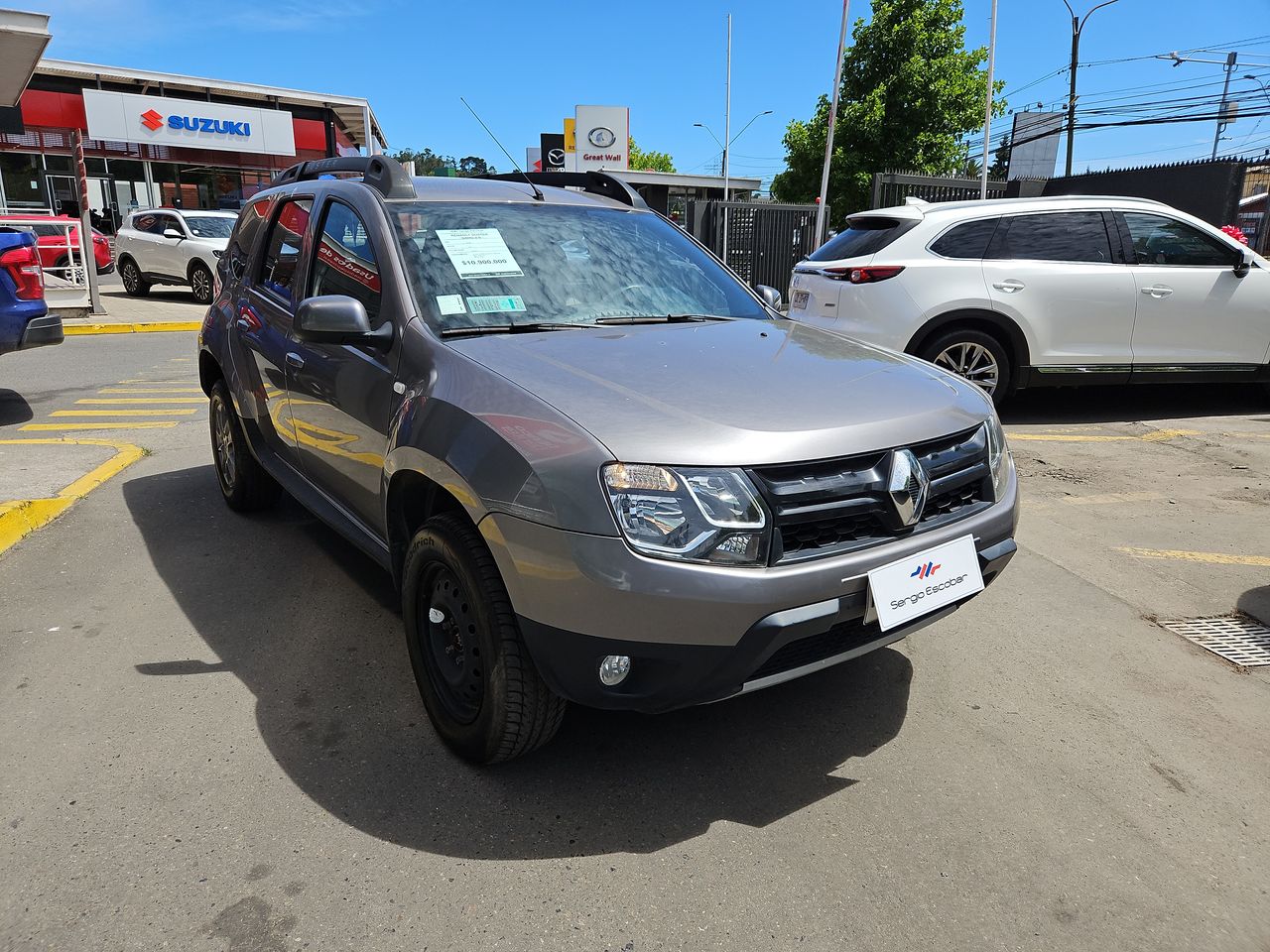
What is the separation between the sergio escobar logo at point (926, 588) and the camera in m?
2.37

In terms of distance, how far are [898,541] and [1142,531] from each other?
10.2 ft

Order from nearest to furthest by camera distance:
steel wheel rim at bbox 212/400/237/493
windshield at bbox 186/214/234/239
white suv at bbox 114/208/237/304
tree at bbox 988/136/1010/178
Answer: steel wheel rim at bbox 212/400/237/493, white suv at bbox 114/208/237/304, windshield at bbox 186/214/234/239, tree at bbox 988/136/1010/178

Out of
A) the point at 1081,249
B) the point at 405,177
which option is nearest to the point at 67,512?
the point at 405,177

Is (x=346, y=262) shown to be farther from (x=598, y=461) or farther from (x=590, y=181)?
(x=598, y=461)

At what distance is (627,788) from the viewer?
2586 mm

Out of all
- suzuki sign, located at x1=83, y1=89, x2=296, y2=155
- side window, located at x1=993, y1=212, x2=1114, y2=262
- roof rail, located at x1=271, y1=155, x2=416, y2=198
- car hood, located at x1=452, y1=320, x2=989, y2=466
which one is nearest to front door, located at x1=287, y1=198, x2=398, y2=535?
roof rail, located at x1=271, y1=155, x2=416, y2=198

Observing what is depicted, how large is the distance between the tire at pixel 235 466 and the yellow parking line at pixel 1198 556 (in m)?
4.41

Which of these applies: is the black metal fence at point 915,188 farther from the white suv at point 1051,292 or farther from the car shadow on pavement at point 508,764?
the car shadow on pavement at point 508,764

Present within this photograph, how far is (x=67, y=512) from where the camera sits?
5047 mm

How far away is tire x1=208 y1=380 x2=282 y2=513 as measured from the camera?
15.5 ft

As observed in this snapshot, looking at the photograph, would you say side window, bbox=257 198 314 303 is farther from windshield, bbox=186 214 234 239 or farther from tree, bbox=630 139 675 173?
tree, bbox=630 139 675 173

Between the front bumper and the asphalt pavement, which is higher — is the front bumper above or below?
above

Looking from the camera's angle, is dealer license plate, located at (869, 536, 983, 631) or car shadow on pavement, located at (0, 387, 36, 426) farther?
car shadow on pavement, located at (0, 387, 36, 426)

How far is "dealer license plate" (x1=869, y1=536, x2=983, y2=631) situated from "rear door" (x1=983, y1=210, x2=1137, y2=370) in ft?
16.2
